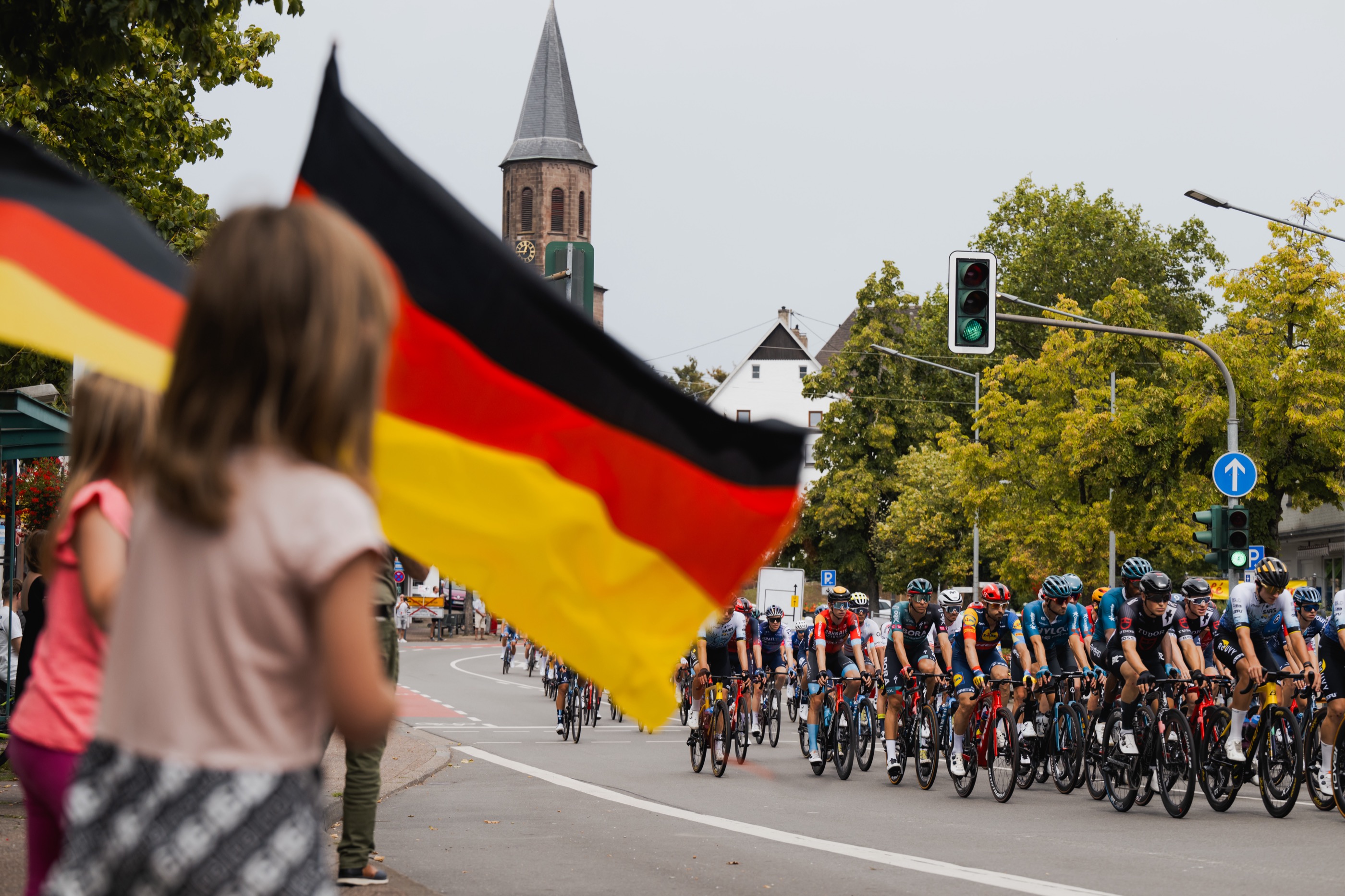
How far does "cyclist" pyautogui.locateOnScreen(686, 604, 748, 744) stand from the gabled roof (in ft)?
322

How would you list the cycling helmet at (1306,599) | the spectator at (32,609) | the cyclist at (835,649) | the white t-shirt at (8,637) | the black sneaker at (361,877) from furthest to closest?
the cyclist at (835,649) < the cycling helmet at (1306,599) < the white t-shirt at (8,637) < the spectator at (32,609) < the black sneaker at (361,877)

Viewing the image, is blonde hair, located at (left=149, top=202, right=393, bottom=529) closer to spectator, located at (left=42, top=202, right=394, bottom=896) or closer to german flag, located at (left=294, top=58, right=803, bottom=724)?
spectator, located at (left=42, top=202, right=394, bottom=896)

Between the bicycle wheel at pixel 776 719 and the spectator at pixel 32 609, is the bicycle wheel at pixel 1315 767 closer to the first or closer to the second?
the bicycle wheel at pixel 776 719

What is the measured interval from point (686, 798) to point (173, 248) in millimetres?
10787

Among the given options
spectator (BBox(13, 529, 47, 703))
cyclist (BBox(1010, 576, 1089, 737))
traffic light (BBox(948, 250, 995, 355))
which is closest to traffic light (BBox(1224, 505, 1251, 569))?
traffic light (BBox(948, 250, 995, 355))

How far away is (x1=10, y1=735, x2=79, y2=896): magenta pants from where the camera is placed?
3570mm

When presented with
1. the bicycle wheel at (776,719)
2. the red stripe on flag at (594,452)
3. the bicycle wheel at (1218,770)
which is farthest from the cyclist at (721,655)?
the red stripe on flag at (594,452)

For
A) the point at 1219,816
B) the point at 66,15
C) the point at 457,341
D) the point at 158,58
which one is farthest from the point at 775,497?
the point at 158,58

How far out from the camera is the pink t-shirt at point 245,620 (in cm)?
218

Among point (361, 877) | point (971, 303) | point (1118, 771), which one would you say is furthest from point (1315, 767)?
point (361, 877)

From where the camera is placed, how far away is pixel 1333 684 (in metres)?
13.1

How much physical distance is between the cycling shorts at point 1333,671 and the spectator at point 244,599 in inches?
478

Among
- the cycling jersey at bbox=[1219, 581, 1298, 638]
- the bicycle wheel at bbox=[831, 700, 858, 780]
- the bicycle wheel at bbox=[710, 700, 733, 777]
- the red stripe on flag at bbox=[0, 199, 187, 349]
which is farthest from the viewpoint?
the bicycle wheel at bbox=[710, 700, 733, 777]

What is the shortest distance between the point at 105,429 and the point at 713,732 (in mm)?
13964
